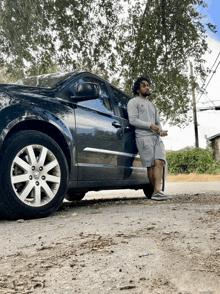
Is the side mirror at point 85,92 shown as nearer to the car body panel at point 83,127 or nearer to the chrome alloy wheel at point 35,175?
the car body panel at point 83,127

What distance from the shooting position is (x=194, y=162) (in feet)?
83.5

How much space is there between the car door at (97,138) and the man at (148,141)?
39cm

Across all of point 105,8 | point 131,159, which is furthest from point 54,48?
point 131,159

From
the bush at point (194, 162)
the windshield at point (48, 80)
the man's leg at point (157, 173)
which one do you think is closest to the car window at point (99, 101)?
the windshield at point (48, 80)

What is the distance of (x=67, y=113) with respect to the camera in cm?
434

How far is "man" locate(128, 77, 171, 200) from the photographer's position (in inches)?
220

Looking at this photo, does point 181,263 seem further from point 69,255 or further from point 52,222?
point 52,222

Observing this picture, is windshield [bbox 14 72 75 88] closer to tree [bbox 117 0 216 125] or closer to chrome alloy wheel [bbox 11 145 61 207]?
chrome alloy wheel [bbox 11 145 61 207]

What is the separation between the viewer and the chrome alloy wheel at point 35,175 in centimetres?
378

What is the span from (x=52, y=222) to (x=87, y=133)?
4.35 ft

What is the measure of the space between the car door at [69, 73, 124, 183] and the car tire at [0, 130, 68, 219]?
433 millimetres

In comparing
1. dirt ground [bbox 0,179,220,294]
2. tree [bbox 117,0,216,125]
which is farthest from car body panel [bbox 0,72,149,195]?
tree [bbox 117,0,216,125]

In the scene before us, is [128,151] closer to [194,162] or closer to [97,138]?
[97,138]

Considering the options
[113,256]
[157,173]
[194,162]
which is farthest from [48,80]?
[194,162]
